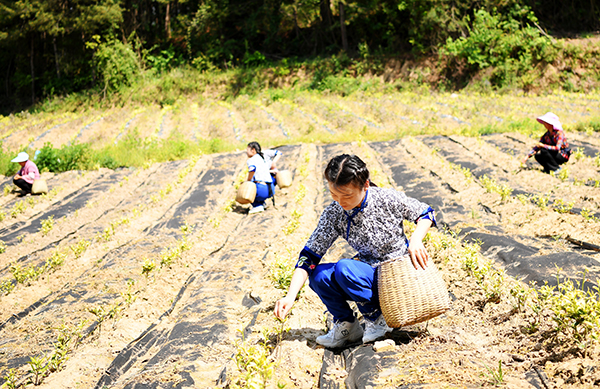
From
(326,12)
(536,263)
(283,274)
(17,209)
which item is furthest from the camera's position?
(326,12)

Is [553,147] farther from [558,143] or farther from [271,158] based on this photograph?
[271,158]

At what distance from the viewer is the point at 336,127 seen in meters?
13.3

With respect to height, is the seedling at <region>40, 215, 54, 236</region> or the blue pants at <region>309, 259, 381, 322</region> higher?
the blue pants at <region>309, 259, 381, 322</region>

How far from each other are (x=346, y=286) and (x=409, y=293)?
360 millimetres

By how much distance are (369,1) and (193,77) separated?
368 inches

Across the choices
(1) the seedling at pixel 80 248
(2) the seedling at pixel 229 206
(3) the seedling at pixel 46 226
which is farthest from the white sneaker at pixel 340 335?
(3) the seedling at pixel 46 226

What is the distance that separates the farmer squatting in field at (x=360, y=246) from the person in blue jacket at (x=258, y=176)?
3964 millimetres

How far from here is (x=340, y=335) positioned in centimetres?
278

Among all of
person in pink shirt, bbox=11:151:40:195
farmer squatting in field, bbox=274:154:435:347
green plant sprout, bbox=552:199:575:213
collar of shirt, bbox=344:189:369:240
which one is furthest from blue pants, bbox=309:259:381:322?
person in pink shirt, bbox=11:151:40:195

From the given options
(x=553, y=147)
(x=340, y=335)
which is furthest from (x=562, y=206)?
(x=340, y=335)

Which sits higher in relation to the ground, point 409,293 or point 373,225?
point 373,225

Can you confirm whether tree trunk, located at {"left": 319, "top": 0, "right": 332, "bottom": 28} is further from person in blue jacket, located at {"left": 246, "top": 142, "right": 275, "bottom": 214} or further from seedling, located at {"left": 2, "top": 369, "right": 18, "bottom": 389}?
seedling, located at {"left": 2, "top": 369, "right": 18, "bottom": 389}

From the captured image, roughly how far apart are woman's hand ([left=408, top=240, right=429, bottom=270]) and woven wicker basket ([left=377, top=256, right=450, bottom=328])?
0.11ft

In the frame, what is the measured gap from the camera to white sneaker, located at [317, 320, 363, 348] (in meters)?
2.78
